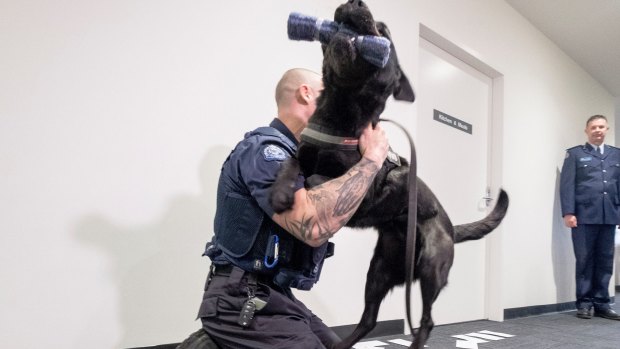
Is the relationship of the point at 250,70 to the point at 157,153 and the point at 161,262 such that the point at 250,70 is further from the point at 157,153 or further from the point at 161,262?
the point at 161,262

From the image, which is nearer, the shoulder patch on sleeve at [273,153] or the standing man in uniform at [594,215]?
the shoulder patch on sleeve at [273,153]

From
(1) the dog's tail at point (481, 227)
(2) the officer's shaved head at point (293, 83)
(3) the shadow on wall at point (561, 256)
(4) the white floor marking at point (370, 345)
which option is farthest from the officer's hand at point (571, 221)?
(2) the officer's shaved head at point (293, 83)

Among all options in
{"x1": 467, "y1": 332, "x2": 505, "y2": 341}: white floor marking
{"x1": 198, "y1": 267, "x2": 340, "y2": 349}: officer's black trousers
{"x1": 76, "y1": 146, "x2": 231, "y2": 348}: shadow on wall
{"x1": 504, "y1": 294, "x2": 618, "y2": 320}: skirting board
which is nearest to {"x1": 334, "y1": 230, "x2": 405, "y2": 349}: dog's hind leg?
{"x1": 198, "y1": 267, "x2": 340, "y2": 349}: officer's black trousers

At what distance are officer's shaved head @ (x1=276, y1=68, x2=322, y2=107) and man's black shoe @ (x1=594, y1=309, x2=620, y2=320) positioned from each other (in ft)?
11.9

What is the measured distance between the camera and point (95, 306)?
4.89ft

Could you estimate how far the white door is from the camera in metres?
3.01

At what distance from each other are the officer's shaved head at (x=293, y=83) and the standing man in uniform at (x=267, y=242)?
0.18 meters

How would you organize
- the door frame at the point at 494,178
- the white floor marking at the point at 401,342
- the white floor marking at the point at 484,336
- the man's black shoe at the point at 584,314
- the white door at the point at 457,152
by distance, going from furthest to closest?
the man's black shoe at the point at 584,314, the door frame at the point at 494,178, the white door at the point at 457,152, the white floor marking at the point at 484,336, the white floor marking at the point at 401,342

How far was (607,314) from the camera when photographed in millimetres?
3748

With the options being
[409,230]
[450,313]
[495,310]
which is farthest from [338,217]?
[495,310]

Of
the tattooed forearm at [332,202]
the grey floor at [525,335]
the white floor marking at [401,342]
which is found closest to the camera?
the tattooed forearm at [332,202]

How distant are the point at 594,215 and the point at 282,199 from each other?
3858 mm

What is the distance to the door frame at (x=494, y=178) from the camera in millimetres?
3529

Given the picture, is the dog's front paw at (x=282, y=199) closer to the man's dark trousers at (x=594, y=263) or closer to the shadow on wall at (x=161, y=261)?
the shadow on wall at (x=161, y=261)
